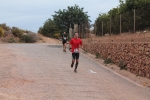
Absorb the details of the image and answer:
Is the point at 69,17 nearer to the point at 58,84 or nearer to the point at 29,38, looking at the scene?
the point at 29,38

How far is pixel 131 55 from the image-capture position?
58.9ft

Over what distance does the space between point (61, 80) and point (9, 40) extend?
150 ft

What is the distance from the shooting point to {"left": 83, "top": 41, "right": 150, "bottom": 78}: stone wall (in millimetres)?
15664

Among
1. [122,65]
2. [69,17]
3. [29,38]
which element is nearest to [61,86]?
[122,65]

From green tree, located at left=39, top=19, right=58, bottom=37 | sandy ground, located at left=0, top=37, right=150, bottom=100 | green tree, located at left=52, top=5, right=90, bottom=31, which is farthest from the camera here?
green tree, located at left=39, top=19, right=58, bottom=37

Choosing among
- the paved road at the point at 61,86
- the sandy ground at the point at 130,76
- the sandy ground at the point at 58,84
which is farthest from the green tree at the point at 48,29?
the paved road at the point at 61,86

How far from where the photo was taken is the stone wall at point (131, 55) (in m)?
15.7

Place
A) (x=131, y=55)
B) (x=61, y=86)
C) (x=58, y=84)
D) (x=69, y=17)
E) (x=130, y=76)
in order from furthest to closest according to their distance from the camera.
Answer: (x=69, y=17)
(x=131, y=55)
(x=130, y=76)
(x=58, y=84)
(x=61, y=86)

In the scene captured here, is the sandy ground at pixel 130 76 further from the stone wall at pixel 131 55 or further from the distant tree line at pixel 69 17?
the distant tree line at pixel 69 17

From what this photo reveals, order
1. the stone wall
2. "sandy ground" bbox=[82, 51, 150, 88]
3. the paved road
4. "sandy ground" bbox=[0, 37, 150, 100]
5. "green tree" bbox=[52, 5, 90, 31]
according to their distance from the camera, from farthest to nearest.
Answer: "green tree" bbox=[52, 5, 90, 31] → the stone wall → "sandy ground" bbox=[82, 51, 150, 88] → "sandy ground" bbox=[0, 37, 150, 100] → the paved road

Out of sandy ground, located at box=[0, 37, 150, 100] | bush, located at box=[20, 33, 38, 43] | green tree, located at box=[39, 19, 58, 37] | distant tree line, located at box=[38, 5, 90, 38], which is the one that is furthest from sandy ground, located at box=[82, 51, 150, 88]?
green tree, located at box=[39, 19, 58, 37]

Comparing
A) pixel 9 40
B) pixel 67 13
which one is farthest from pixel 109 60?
pixel 9 40

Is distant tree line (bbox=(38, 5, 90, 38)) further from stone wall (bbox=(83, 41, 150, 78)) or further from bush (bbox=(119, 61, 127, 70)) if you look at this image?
bush (bbox=(119, 61, 127, 70))

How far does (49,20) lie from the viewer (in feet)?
245
